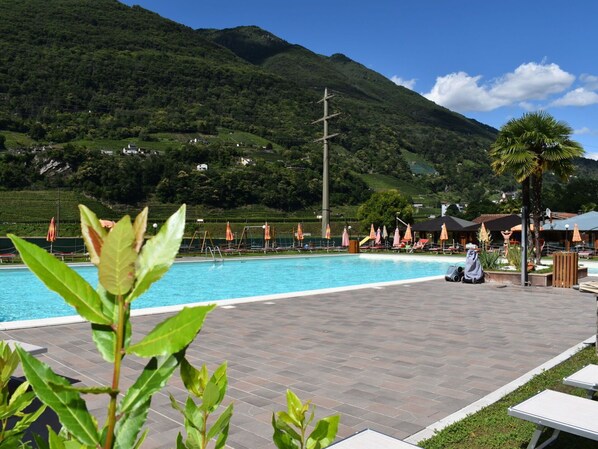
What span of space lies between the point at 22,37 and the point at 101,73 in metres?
17.9

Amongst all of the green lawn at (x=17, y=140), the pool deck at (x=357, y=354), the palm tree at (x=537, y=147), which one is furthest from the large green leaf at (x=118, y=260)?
the green lawn at (x=17, y=140)

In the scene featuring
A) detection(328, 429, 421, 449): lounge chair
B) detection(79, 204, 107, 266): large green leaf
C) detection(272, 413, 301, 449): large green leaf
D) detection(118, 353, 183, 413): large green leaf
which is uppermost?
detection(79, 204, 107, 266): large green leaf

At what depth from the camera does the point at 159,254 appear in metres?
0.58

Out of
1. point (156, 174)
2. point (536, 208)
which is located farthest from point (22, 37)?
point (536, 208)

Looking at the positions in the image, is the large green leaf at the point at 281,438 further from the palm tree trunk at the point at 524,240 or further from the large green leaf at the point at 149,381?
the palm tree trunk at the point at 524,240

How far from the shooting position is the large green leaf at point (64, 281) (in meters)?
0.54

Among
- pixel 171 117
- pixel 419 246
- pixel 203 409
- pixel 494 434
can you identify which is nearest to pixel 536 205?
pixel 419 246

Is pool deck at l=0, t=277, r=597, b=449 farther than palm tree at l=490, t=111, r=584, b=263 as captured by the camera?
No

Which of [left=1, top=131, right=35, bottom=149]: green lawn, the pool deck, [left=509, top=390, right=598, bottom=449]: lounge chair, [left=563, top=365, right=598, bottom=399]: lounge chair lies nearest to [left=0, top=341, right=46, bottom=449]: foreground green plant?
the pool deck

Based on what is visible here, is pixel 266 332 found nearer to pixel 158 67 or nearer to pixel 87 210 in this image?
pixel 87 210

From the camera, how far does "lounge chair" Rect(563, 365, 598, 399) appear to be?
12.8ft

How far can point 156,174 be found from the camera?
70.0 m

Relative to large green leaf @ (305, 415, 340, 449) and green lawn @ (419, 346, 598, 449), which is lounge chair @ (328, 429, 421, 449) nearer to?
green lawn @ (419, 346, 598, 449)

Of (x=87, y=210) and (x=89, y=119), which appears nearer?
(x=87, y=210)
